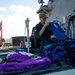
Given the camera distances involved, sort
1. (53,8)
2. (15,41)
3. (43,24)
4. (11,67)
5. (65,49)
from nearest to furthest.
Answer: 1. (11,67)
2. (65,49)
3. (43,24)
4. (53,8)
5. (15,41)

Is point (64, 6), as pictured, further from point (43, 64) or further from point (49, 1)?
point (43, 64)

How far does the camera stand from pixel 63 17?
7129 millimetres

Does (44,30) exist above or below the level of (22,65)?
above

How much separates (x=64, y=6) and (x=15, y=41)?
3.81 m

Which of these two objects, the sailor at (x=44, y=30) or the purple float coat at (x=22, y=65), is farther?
the sailor at (x=44, y=30)

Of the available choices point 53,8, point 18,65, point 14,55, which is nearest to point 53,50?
point 14,55

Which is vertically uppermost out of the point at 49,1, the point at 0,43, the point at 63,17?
the point at 49,1

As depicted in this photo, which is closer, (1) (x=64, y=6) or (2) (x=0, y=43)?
(1) (x=64, y=6)

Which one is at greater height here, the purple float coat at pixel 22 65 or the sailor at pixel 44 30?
the sailor at pixel 44 30

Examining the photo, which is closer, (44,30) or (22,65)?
(22,65)

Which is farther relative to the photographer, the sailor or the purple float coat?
the sailor

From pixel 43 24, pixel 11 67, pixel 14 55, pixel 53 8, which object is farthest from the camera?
pixel 53 8

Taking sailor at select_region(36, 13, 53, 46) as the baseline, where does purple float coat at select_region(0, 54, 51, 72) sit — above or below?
below

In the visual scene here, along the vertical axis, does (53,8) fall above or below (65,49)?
above
